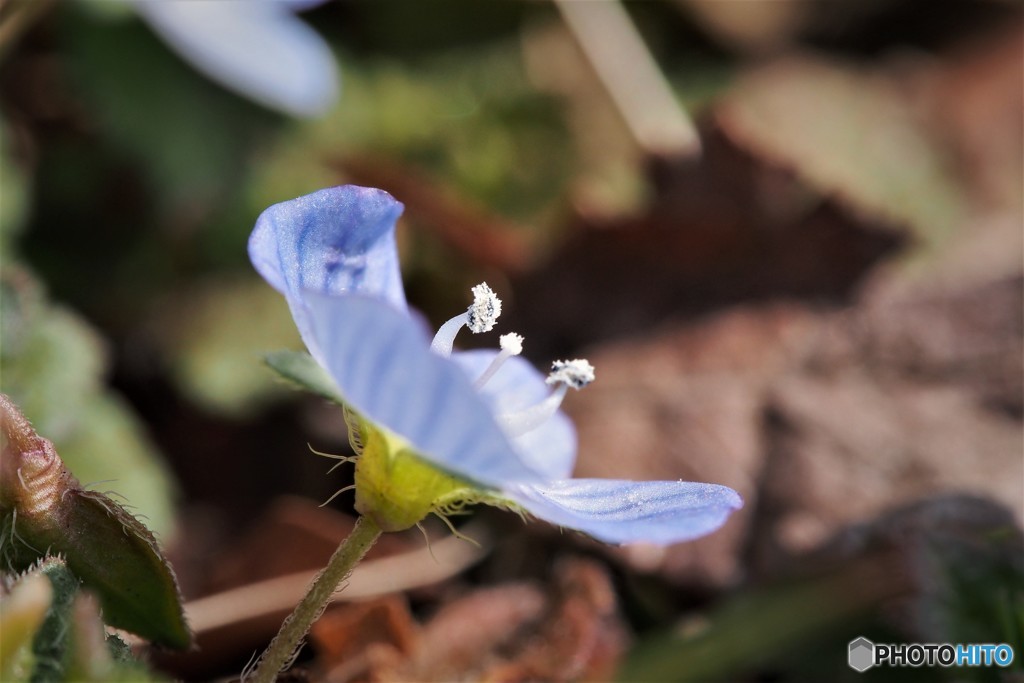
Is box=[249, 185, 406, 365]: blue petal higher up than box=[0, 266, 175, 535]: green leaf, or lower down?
higher up

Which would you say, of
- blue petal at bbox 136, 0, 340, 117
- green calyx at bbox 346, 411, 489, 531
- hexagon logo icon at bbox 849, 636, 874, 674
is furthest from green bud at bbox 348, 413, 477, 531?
blue petal at bbox 136, 0, 340, 117

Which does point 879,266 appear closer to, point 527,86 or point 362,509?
point 527,86

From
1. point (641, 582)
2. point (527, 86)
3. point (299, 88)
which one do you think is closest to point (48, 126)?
point (299, 88)

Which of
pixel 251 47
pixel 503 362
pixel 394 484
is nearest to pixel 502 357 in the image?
pixel 503 362

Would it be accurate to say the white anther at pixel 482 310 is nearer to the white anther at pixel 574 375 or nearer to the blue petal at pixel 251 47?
the white anther at pixel 574 375

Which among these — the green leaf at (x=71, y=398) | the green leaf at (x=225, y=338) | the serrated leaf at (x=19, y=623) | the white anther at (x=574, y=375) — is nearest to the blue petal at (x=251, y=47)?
the green leaf at (x=225, y=338)

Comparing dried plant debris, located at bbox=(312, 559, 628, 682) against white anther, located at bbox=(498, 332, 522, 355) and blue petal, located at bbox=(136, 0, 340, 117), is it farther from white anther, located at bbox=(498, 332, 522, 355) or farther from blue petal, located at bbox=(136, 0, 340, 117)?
blue petal, located at bbox=(136, 0, 340, 117)

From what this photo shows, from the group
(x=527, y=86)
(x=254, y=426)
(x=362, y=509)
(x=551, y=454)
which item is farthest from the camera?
(x=527, y=86)
